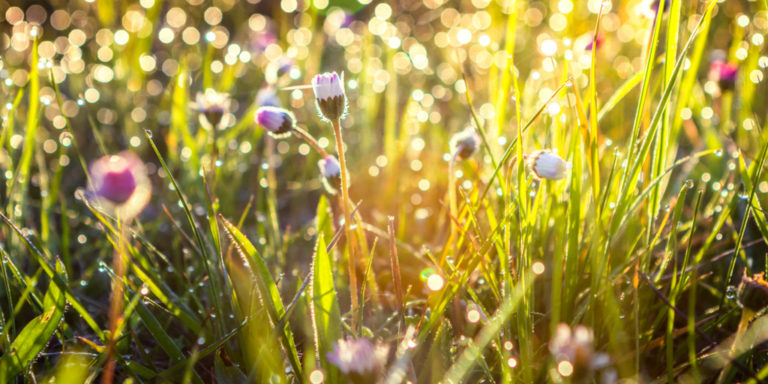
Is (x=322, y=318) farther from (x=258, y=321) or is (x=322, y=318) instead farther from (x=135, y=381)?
(x=135, y=381)

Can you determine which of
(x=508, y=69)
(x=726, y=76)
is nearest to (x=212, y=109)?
(x=508, y=69)

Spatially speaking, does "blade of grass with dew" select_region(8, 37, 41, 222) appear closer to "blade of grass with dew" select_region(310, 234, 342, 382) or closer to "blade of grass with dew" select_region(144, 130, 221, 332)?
"blade of grass with dew" select_region(144, 130, 221, 332)

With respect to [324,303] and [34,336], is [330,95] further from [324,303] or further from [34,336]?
[34,336]

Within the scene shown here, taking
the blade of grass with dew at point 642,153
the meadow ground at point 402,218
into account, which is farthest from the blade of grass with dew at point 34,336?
the blade of grass with dew at point 642,153

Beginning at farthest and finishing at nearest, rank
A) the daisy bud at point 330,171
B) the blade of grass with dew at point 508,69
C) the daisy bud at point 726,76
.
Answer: the daisy bud at point 726,76 → the daisy bud at point 330,171 → the blade of grass with dew at point 508,69

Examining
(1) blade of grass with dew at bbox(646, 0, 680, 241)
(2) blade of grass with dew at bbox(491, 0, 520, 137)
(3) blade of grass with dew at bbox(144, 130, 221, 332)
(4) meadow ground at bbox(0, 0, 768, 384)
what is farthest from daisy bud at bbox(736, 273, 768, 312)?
(3) blade of grass with dew at bbox(144, 130, 221, 332)

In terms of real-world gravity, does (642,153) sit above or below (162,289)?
above

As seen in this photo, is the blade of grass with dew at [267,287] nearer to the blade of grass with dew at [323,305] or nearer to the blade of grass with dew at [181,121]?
the blade of grass with dew at [323,305]

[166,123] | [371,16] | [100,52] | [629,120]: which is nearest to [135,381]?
[166,123]
